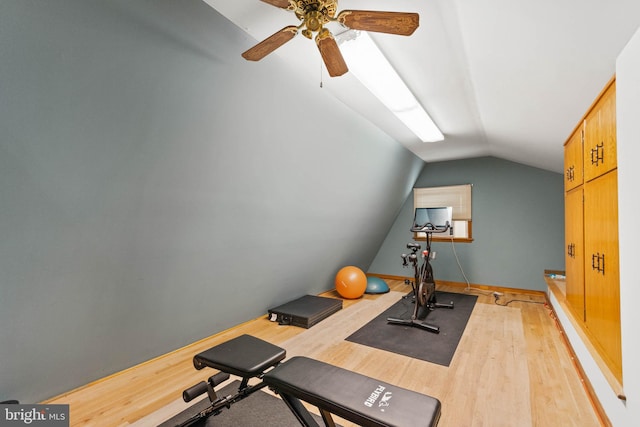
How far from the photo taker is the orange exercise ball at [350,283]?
4.79 meters

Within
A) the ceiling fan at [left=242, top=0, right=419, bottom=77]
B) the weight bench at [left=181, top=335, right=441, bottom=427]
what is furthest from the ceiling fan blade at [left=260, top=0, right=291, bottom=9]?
the weight bench at [left=181, top=335, right=441, bottom=427]

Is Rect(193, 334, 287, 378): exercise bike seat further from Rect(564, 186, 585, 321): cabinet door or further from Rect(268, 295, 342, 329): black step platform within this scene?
Rect(564, 186, 585, 321): cabinet door

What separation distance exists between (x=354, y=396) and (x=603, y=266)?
190 cm

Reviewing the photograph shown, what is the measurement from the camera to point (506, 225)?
536 centimetres

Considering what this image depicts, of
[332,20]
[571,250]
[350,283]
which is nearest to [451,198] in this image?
[350,283]

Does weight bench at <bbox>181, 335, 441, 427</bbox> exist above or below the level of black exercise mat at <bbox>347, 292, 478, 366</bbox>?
above

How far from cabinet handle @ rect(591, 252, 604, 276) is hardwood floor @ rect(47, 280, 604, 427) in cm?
97

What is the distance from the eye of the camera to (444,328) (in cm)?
357

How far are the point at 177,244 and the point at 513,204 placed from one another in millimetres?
5518

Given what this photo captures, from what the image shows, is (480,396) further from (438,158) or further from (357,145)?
(438,158)

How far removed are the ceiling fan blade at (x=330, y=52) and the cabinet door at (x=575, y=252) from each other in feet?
7.90

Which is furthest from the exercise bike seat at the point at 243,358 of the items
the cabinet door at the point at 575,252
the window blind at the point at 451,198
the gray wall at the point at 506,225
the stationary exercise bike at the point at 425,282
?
the window blind at the point at 451,198

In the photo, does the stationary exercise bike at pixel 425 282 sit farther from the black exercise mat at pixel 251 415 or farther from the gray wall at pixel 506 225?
the black exercise mat at pixel 251 415

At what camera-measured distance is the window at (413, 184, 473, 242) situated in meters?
5.72
